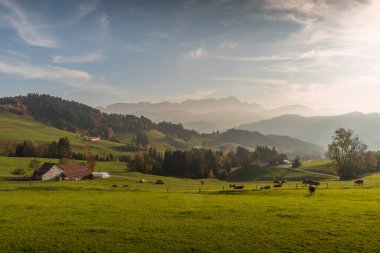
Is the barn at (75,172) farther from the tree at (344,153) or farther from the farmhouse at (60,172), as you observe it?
the tree at (344,153)

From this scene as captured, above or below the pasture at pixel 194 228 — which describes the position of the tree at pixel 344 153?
above

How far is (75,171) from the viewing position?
130625 mm

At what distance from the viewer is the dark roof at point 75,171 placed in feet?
416

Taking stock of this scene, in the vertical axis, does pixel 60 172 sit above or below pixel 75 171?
below

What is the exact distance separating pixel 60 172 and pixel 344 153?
110 metres

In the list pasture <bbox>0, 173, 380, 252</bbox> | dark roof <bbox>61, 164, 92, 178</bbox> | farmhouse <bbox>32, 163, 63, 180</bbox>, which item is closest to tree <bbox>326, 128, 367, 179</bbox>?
pasture <bbox>0, 173, 380, 252</bbox>

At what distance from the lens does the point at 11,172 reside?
5044 inches

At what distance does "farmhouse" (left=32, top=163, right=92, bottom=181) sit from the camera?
391 feet

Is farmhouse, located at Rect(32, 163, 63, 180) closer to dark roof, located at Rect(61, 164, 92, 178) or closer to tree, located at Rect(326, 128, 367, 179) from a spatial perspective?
dark roof, located at Rect(61, 164, 92, 178)

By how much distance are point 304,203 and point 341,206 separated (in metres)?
4.79

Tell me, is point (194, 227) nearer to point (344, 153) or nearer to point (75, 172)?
point (75, 172)

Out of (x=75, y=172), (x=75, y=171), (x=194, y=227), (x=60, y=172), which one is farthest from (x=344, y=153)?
(x=194, y=227)

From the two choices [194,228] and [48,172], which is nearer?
[194,228]

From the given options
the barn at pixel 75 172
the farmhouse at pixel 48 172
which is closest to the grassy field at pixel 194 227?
the farmhouse at pixel 48 172
